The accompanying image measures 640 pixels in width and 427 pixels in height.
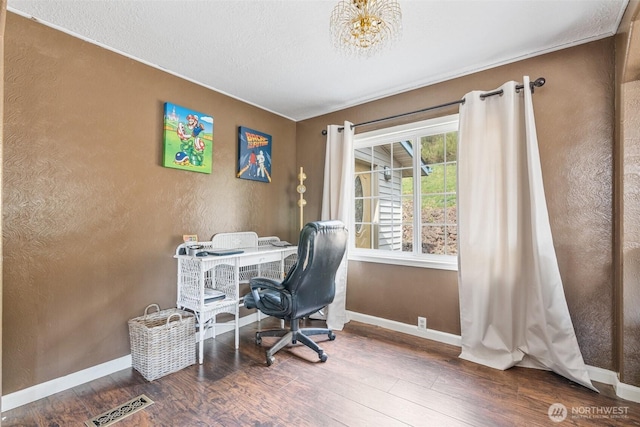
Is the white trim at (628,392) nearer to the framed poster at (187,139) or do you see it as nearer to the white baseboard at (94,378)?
the white baseboard at (94,378)

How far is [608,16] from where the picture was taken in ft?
6.50

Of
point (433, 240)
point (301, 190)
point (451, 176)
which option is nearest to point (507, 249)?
point (433, 240)

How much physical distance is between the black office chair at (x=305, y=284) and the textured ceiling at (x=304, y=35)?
1369 mm

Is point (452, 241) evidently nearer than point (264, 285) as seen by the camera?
No

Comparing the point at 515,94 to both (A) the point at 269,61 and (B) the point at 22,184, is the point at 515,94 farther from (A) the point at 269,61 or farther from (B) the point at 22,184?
(B) the point at 22,184

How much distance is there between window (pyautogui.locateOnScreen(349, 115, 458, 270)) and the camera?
2.88 metres

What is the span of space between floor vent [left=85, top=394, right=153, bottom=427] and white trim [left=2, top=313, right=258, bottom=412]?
0.47m

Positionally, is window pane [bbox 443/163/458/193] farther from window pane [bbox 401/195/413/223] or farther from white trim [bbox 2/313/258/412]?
white trim [bbox 2/313/258/412]

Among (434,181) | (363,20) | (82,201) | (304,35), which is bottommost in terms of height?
(82,201)

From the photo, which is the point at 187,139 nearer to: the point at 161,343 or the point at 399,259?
the point at 161,343

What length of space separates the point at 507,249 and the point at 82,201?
317 centimetres

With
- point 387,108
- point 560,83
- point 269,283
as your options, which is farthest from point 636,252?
point 269,283

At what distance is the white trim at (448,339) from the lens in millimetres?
1957

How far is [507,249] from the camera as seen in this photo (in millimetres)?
2385
